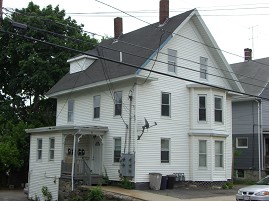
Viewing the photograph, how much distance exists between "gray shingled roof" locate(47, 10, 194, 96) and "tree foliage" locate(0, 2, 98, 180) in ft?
16.4

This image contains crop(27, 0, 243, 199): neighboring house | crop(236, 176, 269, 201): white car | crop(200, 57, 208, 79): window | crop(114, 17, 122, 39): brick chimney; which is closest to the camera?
crop(236, 176, 269, 201): white car

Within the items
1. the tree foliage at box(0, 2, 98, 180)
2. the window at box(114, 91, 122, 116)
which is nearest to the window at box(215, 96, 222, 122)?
the window at box(114, 91, 122, 116)

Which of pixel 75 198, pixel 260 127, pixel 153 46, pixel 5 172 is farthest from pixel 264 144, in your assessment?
pixel 5 172

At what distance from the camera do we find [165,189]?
2381 centimetres

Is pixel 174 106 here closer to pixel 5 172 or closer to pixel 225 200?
pixel 225 200

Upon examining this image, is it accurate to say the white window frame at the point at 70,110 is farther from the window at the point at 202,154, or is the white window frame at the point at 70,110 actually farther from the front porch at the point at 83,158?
the window at the point at 202,154

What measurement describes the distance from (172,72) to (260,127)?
1240 centimetres

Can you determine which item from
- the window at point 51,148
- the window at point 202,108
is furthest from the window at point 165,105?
the window at point 51,148

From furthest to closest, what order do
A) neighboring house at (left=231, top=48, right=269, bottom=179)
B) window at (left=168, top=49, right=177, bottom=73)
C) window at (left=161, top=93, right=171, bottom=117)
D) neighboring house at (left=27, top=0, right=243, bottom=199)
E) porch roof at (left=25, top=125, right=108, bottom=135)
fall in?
1. neighboring house at (left=231, top=48, right=269, bottom=179)
2. window at (left=168, top=49, right=177, bottom=73)
3. window at (left=161, top=93, right=171, bottom=117)
4. neighboring house at (left=27, top=0, right=243, bottom=199)
5. porch roof at (left=25, top=125, right=108, bottom=135)

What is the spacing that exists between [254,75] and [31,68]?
797 inches

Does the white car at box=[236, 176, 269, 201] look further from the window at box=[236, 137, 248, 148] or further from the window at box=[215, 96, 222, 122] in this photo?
the window at box=[236, 137, 248, 148]

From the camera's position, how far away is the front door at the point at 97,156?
25.9m

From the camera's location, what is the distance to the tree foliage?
35906 mm

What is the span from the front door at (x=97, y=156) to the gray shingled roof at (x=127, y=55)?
3980 millimetres
